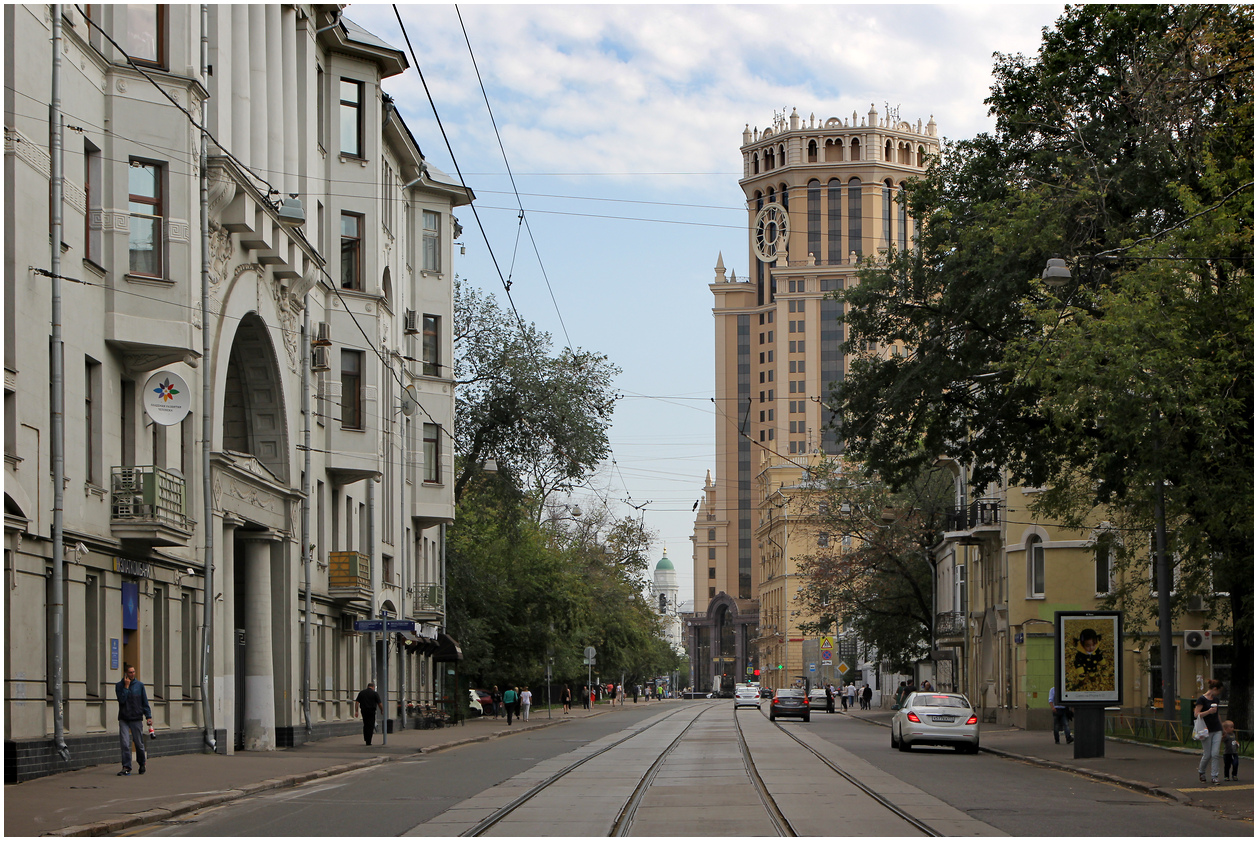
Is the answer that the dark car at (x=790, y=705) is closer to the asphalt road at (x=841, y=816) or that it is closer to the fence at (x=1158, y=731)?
the fence at (x=1158, y=731)

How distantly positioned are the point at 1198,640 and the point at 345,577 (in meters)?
23.7

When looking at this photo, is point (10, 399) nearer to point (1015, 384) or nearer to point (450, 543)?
point (1015, 384)

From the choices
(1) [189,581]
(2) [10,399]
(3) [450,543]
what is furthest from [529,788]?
(3) [450,543]

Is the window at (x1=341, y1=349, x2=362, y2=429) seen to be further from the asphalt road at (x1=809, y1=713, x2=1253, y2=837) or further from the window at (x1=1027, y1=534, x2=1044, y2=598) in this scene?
the window at (x1=1027, y1=534, x2=1044, y2=598)

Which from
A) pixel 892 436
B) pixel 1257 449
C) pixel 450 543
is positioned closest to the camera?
pixel 1257 449

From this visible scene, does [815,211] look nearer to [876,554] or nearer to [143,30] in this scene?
[876,554]

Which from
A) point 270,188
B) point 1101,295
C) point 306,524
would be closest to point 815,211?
point 306,524

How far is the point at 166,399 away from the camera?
25.2 meters

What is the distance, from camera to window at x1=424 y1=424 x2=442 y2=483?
49.5m

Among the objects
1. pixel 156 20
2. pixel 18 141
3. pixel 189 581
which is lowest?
pixel 189 581

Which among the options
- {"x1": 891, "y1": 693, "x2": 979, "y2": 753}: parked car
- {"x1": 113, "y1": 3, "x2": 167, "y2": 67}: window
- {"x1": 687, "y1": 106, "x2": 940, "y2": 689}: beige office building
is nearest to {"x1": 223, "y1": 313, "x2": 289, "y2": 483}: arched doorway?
{"x1": 113, "y1": 3, "x2": 167, "y2": 67}: window

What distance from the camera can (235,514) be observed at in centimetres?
3025

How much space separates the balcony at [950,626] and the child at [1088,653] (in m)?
30.2

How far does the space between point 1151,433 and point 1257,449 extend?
3742 millimetres
